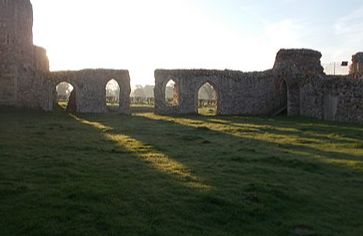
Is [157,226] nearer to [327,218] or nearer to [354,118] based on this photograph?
[327,218]

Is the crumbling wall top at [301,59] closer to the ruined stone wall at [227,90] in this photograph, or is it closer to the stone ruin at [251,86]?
the stone ruin at [251,86]

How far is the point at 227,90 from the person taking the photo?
116ft

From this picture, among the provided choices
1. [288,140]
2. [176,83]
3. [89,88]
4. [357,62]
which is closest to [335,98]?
[288,140]

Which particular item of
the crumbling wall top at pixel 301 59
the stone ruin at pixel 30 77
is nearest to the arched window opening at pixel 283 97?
the crumbling wall top at pixel 301 59

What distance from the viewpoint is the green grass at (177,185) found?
27.5 feet

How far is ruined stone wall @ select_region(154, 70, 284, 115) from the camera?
3488 cm

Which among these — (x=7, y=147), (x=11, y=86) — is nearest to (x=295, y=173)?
(x=7, y=147)

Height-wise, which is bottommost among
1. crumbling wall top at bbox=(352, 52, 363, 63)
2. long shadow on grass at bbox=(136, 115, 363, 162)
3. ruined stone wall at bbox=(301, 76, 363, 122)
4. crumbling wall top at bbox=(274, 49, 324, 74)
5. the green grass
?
the green grass

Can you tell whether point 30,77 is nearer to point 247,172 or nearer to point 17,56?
point 17,56

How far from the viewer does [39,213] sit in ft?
27.6

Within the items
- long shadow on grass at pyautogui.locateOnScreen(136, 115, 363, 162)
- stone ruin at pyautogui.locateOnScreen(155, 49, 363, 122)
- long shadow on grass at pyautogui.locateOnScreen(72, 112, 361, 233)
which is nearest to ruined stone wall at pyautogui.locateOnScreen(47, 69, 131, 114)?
stone ruin at pyautogui.locateOnScreen(155, 49, 363, 122)

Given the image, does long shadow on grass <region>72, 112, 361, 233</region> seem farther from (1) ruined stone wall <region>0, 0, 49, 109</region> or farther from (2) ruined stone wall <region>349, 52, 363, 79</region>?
(2) ruined stone wall <region>349, 52, 363, 79</region>

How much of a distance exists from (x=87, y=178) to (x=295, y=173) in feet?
17.6

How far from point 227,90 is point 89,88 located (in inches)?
389
